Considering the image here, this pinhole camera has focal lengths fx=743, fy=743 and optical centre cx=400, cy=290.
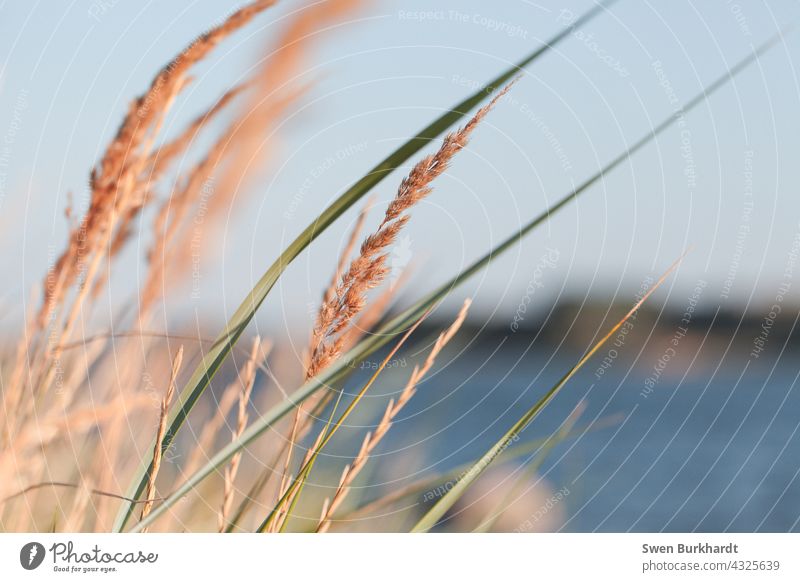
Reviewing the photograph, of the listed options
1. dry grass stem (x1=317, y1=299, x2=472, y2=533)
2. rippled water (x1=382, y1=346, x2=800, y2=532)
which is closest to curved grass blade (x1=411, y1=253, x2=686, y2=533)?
dry grass stem (x1=317, y1=299, x2=472, y2=533)

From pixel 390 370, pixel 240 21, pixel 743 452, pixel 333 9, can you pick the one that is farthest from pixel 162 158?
pixel 743 452

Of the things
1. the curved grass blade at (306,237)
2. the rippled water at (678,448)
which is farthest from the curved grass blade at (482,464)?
the rippled water at (678,448)
